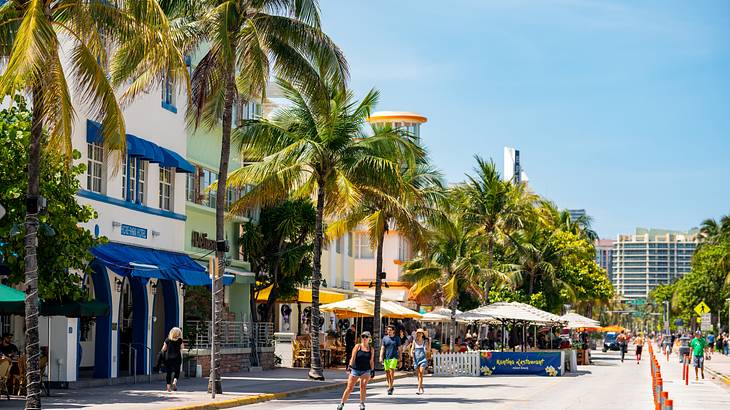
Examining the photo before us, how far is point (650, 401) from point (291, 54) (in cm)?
1238

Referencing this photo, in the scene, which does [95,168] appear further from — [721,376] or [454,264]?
[454,264]

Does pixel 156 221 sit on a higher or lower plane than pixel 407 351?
higher

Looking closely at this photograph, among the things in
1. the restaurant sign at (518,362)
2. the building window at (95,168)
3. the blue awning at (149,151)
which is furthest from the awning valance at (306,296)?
the building window at (95,168)

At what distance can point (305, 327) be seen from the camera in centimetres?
5775

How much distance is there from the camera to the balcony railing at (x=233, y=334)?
1457 inches

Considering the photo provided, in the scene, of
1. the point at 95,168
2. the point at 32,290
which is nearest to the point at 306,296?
the point at 95,168

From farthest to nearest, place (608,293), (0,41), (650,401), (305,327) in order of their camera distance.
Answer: (608,293) → (305,327) → (650,401) → (0,41)

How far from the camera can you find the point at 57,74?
18938 millimetres

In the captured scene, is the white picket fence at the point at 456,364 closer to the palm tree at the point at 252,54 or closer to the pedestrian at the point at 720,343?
the palm tree at the point at 252,54

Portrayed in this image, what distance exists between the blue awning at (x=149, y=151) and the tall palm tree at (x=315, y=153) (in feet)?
6.75

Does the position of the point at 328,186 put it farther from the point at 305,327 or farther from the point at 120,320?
the point at 305,327

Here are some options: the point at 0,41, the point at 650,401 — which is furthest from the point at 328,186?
the point at 0,41

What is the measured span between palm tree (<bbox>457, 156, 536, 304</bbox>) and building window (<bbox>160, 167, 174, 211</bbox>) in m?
22.6

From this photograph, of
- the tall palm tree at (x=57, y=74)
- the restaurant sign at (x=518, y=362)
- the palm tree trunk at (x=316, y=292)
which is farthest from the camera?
the restaurant sign at (x=518, y=362)
